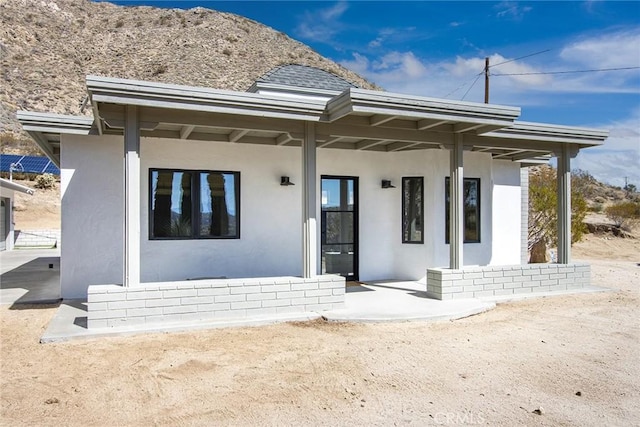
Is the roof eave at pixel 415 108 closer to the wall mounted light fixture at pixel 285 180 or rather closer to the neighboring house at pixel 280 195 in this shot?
the neighboring house at pixel 280 195

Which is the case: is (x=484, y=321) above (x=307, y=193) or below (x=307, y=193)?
below

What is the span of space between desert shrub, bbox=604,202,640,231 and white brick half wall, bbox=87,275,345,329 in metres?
24.2

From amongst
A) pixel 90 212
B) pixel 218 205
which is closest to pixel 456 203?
pixel 218 205

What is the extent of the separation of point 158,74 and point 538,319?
121 feet

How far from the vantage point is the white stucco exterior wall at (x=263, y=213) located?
26.1 feet

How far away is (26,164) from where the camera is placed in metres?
28.0

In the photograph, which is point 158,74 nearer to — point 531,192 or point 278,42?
point 278,42

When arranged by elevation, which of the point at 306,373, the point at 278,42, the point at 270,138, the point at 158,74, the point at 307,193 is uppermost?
the point at 278,42

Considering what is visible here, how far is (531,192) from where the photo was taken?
16.8 metres

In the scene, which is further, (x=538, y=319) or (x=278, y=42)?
(x=278, y=42)

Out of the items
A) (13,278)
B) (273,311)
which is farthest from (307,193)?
(13,278)

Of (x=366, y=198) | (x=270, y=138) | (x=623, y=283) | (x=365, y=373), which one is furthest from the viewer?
(x=623, y=283)

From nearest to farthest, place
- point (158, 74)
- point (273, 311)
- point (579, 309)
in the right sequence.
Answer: point (273, 311) < point (579, 309) < point (158, 74)
